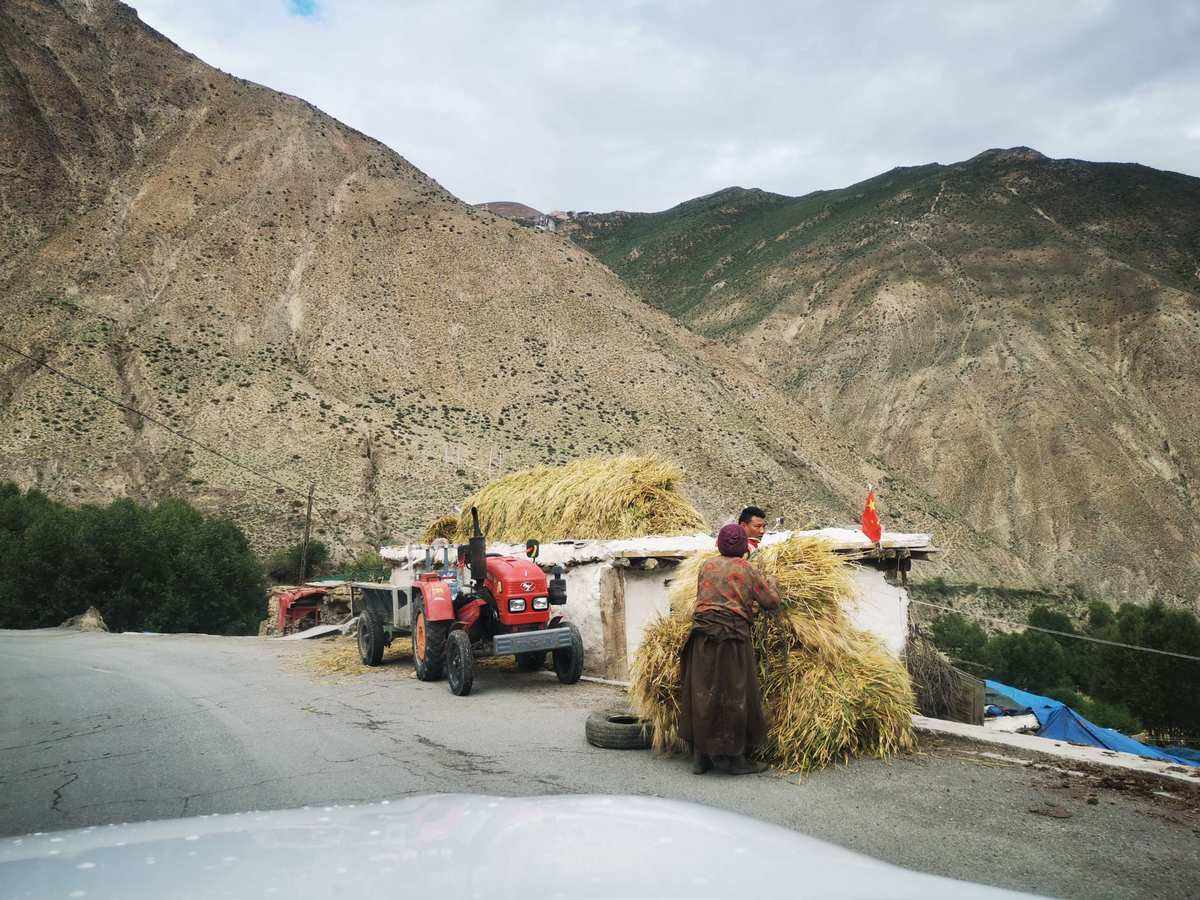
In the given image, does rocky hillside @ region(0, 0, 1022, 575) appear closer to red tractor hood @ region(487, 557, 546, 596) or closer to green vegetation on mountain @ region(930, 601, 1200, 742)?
green vegetation on mountain @ region(930, 601, 1200, 742)

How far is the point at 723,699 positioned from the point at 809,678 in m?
0.72

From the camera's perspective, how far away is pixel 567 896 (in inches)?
111

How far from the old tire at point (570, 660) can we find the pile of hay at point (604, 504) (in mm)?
2473

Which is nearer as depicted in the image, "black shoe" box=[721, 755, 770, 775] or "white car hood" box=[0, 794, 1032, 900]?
"white car hood" box=[0, 794, 1032, 900]

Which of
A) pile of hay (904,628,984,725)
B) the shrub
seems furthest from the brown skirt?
the shrub

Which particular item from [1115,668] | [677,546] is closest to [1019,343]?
[1115,668]

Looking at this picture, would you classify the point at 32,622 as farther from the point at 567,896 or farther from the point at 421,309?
the point at 567,896

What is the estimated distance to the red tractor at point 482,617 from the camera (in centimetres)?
959

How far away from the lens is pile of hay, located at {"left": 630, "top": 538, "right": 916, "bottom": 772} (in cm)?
584

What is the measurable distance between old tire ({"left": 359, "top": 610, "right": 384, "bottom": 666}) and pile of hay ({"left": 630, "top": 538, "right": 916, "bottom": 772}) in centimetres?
700

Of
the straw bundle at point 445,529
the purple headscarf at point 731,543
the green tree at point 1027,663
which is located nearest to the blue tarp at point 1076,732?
the straw bundle at point 445,529

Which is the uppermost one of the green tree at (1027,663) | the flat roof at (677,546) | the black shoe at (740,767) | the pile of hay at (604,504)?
the pile of hay at (604,504)

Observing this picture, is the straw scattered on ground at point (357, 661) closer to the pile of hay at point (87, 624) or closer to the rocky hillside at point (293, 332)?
the pile of hay at point (87, 624)

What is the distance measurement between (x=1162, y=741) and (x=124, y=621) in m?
42.4
